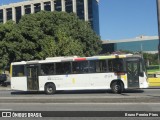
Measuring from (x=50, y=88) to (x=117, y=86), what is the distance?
17.4ft

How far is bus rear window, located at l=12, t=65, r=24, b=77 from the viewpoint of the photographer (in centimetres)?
2927

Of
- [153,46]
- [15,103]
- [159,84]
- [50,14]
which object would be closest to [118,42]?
[153,46]

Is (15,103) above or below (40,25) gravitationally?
below

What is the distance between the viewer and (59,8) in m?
127

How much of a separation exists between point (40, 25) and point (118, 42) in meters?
114

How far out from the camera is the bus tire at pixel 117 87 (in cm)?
2558

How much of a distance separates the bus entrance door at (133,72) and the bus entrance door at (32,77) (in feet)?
23.4

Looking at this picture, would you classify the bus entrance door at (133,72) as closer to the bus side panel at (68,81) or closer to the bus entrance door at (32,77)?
the bus side panel at (68,81)

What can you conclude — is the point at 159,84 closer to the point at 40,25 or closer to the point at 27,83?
the point at 27,83

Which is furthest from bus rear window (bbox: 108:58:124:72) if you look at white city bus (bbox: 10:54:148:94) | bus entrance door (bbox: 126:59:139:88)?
bus entrance door (bbox: 126:59:139:88)

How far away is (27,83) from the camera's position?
95.0 ft

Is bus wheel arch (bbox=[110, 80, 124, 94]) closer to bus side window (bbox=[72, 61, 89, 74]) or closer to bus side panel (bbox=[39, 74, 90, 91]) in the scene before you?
bus side panel (bbox=[39, 74, 90, 91])

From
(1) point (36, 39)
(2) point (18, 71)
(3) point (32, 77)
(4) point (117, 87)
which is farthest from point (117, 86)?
(1) point (36, 39)

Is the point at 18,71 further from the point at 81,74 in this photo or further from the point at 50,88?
the point at 81,74
